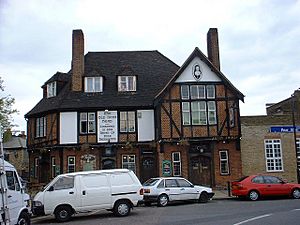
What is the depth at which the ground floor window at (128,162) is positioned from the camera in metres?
29.5

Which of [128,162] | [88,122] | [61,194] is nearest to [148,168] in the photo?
[128,162]

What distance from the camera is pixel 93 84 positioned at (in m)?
30.7

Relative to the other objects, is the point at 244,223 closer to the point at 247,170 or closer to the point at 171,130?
the point at 171,130

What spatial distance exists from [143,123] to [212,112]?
511cm

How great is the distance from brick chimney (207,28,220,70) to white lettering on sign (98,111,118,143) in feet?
27.8

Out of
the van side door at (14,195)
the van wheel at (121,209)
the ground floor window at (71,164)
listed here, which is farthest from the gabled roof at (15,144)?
the van side door at (14,195)

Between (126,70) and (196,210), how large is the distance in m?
15.9

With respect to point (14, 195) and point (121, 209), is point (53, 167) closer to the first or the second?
point (121, 209)

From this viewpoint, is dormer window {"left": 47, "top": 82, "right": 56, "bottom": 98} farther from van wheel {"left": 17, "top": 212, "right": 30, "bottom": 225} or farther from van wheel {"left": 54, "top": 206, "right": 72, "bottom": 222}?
van wheel {"left": 17, "top": 212, "right": 30, "bottom": 225}

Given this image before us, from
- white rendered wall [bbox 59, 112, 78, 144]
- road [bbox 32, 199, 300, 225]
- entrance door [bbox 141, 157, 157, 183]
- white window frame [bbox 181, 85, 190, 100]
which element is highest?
white window frame [bbox 181, 85, 190, 100]

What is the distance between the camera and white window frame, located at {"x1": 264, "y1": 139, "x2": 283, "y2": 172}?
30203mm

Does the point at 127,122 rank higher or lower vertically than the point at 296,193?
higher

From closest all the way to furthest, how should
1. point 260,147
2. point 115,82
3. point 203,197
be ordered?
1. point 203,197
2. point 260,147
3. point 115,82

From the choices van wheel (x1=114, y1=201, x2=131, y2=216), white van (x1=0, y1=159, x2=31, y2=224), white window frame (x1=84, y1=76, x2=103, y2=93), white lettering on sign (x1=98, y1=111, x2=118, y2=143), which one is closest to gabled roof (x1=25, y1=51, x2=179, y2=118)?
white window frame (x1=84, y1=76, x2=103, y2=93)
